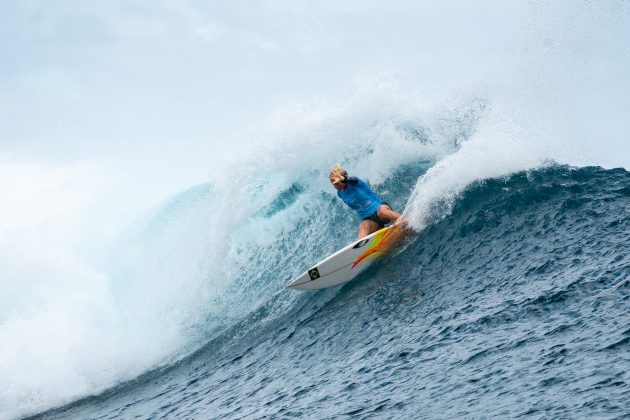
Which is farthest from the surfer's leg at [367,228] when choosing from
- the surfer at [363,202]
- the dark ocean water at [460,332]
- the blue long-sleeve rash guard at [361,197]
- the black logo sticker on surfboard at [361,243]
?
the dark ocean water at [460,332]

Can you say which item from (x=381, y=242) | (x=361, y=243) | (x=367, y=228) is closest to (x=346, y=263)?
(x=361, y=243)

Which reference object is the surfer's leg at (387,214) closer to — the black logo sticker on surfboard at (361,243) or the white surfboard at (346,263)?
the white surfboard at (346,263)

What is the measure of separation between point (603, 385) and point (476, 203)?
6.08 m

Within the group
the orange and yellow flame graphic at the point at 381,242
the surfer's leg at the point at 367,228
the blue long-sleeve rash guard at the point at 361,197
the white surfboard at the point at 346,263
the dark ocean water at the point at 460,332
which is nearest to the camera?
the dark ocean water at the point at 460,332

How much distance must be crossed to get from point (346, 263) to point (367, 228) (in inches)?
37.4

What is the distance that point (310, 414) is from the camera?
5.80 m

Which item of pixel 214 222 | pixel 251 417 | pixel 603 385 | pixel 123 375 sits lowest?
pixel 603 385

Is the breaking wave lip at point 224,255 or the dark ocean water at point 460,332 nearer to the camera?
the dark ocean water at point 460,332

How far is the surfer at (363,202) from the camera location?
10.5 meters

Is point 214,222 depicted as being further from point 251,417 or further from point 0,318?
point 251,417

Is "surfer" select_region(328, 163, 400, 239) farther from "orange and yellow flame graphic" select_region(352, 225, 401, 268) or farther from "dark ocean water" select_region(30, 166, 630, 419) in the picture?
"dark ocean water" select_region(30, 166, 630, 419)

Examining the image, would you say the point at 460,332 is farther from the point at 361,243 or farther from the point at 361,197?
the point at 361,197

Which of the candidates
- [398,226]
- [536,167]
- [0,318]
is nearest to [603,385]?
[398,226]

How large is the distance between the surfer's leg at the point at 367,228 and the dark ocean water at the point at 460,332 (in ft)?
2.26
